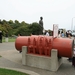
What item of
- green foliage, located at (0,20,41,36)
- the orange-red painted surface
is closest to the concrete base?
the orange-red painted surface

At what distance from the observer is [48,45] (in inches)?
321

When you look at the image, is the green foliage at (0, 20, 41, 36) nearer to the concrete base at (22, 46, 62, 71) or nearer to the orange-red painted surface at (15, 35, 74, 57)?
the orange-red painted surface at (15, 35, 74, 57)

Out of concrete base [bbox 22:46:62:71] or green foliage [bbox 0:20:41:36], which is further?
green foliage [bbox 0:20:41:36]

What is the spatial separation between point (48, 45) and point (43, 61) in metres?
0.78

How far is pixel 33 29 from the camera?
61312 millimetres

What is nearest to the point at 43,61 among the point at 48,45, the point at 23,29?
the point at 48,45

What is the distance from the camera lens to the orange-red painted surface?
7.79m

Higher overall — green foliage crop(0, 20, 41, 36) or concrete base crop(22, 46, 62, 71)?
green foliage crop(0, 20, 41, 36)

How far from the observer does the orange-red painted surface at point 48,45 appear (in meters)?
7.79

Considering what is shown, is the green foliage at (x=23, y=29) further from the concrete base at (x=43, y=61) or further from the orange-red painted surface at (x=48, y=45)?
the concrete base at (x=43, y=61)

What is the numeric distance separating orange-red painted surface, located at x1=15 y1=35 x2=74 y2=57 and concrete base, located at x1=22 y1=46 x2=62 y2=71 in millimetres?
260

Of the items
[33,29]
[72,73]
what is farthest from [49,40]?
[33,29]

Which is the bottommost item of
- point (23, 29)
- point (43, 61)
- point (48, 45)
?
point (43, 61)

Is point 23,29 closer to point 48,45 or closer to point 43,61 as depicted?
point 48,45
